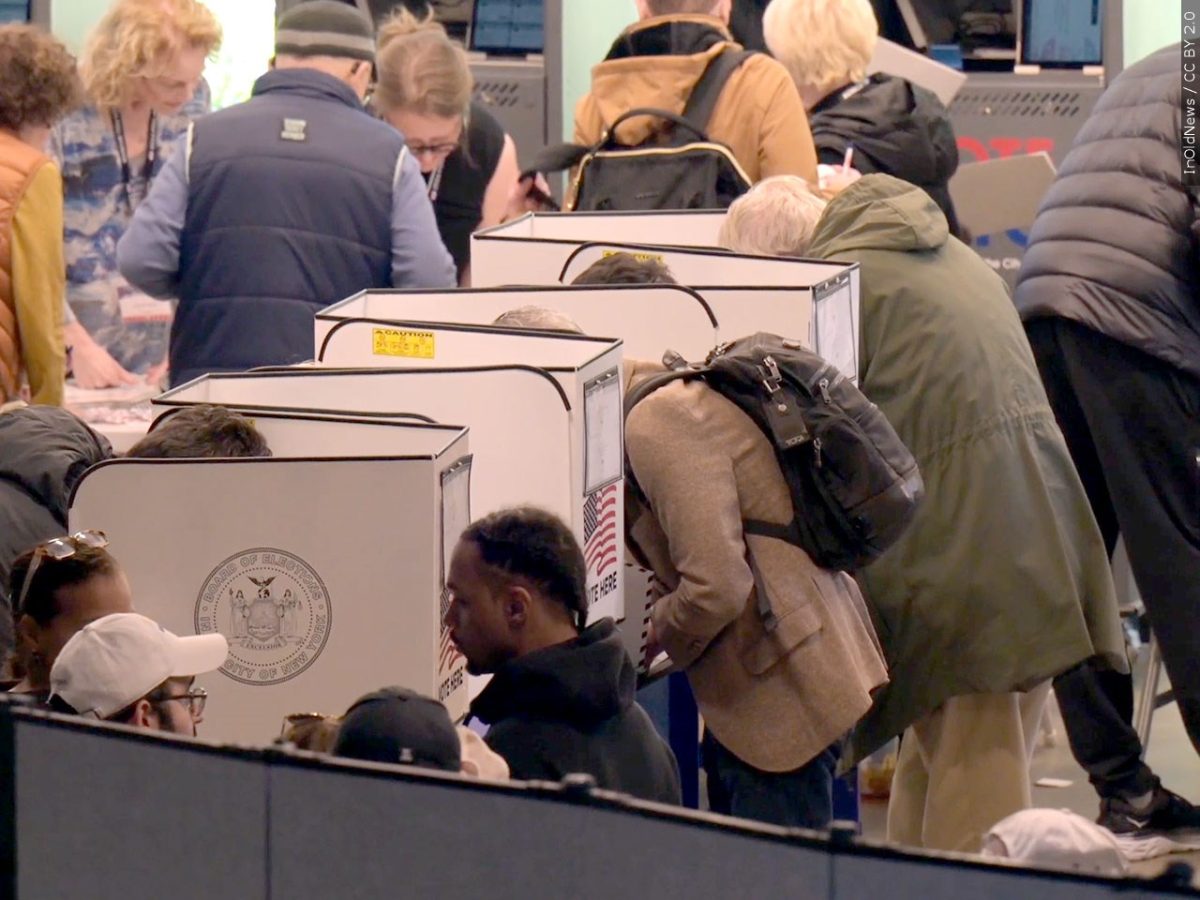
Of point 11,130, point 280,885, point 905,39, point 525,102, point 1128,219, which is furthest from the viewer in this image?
point 905,39

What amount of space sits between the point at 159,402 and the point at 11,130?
1.43m

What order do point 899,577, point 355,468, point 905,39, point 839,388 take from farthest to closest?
point 905,39, point 899,577, point 839,388, point 355,468

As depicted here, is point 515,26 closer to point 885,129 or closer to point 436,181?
point 436,181

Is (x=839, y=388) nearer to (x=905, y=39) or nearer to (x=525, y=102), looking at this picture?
(x=525, y=102)

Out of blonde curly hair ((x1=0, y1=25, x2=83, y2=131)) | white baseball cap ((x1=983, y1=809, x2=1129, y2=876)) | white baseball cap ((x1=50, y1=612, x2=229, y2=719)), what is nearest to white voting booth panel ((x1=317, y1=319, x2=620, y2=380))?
white baseball cap ((x1=50, y1=612, x2=229, y2=719))

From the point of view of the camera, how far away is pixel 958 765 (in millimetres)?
3652

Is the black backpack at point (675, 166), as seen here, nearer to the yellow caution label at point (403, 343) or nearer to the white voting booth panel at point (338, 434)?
the yellow caution label at point (403, 343)

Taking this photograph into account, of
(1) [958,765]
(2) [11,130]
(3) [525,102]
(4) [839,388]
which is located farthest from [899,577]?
(3) [525,102]

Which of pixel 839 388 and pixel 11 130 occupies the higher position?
pixel 11 130

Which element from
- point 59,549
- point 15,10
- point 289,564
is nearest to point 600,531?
point 289,564

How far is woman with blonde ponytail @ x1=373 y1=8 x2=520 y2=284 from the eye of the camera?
466cm

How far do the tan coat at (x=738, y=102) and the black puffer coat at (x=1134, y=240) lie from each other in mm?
606

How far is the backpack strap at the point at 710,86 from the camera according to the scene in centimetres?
469

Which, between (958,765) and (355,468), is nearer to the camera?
(355,468)
